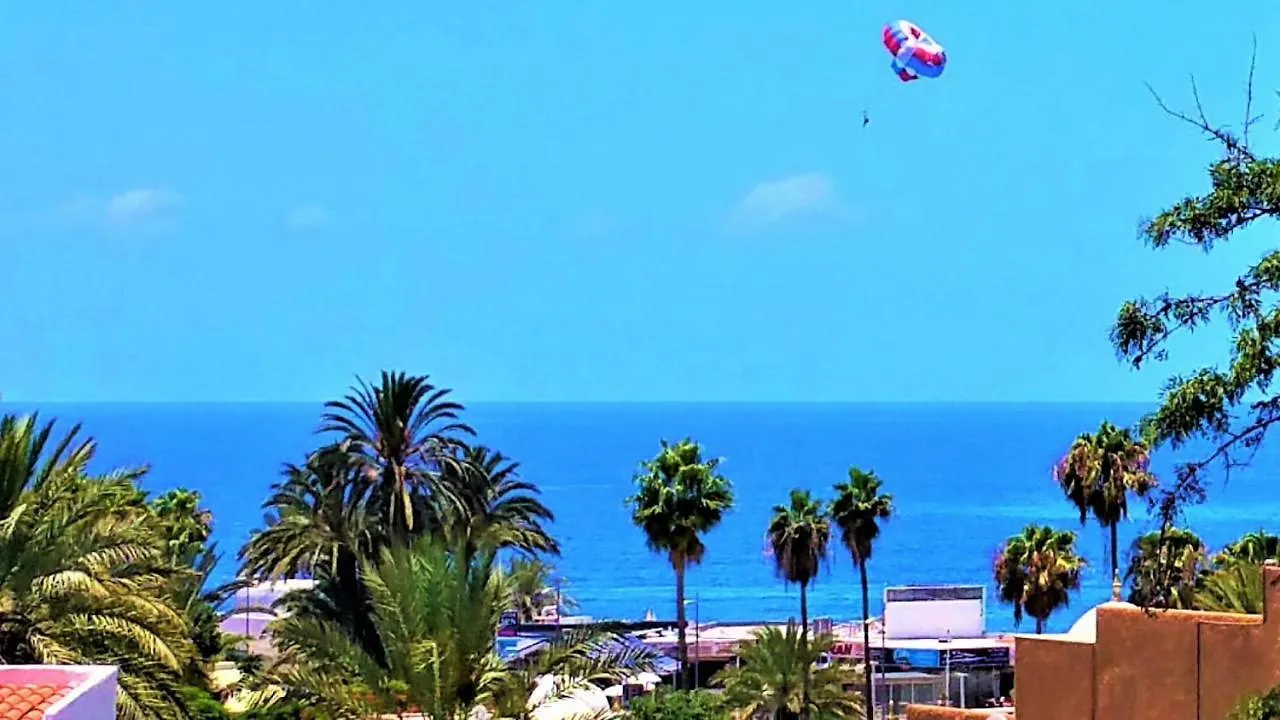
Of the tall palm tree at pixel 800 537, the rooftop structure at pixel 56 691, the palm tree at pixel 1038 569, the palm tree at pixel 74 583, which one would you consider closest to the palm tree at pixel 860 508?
the tall palm tree at pixel 800 537

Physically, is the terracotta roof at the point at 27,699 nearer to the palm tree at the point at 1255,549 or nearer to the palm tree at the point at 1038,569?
the palm tree at the point at 1255,549

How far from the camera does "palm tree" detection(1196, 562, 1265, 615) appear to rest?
848 inches

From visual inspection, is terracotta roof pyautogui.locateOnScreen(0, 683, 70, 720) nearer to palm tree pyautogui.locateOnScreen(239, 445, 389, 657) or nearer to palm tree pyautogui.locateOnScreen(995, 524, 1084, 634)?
palm tree pyautogui.locateOnScreen(239, 445, 389, 657)

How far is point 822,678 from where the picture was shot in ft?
135

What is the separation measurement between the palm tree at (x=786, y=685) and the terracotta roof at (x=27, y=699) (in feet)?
88.7

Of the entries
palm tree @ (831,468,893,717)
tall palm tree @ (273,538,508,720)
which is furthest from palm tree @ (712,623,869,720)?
tall palm tree @ (273,538,508,720)

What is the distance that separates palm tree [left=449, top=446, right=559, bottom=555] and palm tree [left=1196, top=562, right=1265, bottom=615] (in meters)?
17.6

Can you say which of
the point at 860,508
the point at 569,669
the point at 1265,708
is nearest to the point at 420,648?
the point at 569,669

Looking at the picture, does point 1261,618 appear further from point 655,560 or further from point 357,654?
point 655,560

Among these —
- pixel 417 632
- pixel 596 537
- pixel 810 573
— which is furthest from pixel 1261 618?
pixel 596 537

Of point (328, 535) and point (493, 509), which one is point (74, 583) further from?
point (493, 509)

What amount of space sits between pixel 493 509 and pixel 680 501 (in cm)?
572

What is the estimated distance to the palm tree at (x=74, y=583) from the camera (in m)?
18.1

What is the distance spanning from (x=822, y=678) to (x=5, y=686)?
2818cm
